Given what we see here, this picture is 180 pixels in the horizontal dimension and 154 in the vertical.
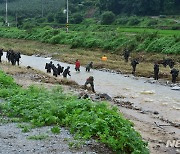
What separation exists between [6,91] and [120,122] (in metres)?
7.20

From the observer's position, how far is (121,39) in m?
48.8

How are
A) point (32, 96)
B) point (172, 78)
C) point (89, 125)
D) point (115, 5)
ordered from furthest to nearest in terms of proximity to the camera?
point (115, 5) < point (172, 78) < point (32, 96) < point (89, 125)

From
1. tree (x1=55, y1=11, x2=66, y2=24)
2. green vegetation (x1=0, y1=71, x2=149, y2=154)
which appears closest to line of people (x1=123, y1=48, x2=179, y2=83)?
green vegetation (x1=0, y1=71, x2=149, y2=154)

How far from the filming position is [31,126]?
13422 millimetres

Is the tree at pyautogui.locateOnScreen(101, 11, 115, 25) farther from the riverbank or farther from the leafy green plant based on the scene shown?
the leafy green plant

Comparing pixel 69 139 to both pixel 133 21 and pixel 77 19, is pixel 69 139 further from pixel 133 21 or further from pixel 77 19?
pixel 77 19

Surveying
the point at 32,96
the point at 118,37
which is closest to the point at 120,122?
the point at 32,96

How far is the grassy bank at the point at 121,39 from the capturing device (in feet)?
139

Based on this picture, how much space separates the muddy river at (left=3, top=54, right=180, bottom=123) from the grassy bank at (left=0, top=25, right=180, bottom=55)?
10.5 meters

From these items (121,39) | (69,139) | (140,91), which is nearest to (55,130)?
(69,139)

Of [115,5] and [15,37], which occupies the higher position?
[115,5]

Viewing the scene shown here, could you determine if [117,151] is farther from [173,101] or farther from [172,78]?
[172,78]

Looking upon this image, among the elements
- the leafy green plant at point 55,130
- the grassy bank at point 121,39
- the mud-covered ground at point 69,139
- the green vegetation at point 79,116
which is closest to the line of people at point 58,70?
the mud-covered ground at point 69,139

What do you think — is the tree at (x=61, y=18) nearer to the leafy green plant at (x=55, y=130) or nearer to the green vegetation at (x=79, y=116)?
the green vegetation at (x=79, y=116)
